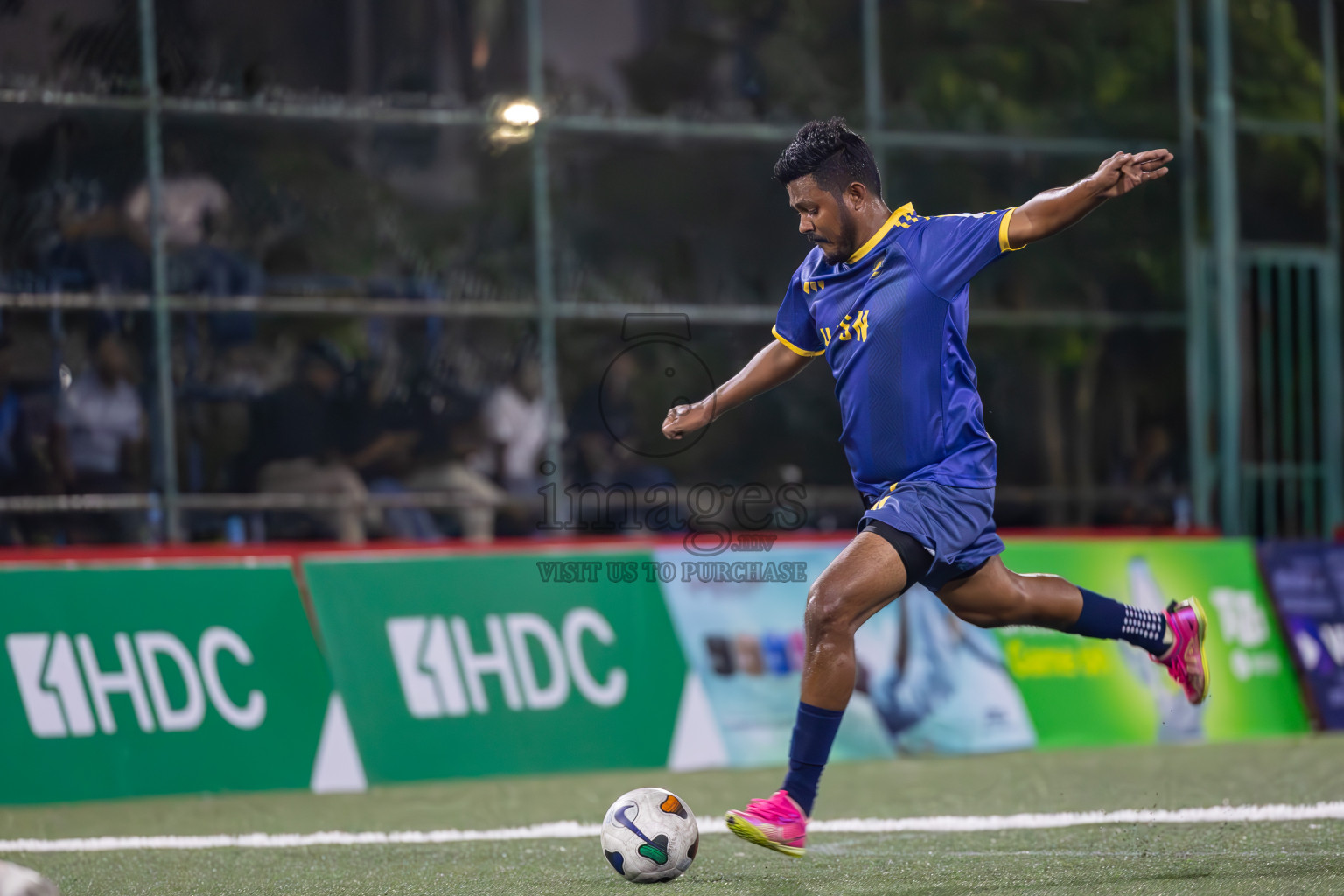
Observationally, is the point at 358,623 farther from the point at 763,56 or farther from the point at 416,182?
the point at 763,56

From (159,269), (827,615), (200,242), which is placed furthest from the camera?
(200,242)

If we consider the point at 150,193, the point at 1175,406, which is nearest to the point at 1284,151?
the point at 1175,406

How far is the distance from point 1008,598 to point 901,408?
0.81 m

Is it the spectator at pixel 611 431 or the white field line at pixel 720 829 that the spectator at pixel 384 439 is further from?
the white field line at pixel 720 829

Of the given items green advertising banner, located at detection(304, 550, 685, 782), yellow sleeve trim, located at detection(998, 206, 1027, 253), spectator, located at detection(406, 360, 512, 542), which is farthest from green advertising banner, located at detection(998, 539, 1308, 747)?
yellow sleeve trim, located at detection(998, 206, 1027, 253)

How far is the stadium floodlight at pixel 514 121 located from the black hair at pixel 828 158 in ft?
23.2

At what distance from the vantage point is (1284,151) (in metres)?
14.7

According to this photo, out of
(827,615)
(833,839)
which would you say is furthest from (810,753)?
(833,839)

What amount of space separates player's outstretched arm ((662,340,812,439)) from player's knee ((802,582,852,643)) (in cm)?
104

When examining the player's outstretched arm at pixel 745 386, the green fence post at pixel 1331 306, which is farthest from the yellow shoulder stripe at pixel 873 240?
the green fence post at pixel 1331 306

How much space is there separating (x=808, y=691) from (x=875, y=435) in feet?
3.06

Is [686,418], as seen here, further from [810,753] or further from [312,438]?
[312,438]

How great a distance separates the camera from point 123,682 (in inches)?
334

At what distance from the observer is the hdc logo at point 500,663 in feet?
29.5
